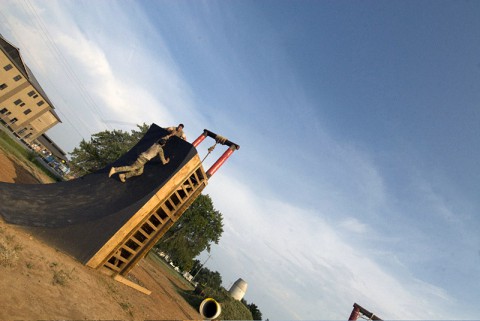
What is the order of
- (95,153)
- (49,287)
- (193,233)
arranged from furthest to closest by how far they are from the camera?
(193,233), (95,153), (49,287)

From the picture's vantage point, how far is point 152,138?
40.5 feet

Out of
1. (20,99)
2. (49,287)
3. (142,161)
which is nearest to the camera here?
(49,287)

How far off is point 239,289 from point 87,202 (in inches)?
1428

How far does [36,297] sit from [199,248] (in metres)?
42.5

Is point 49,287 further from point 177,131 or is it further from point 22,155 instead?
point 22,155

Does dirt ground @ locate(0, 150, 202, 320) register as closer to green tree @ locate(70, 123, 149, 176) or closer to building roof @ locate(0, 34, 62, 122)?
green tree @ locate(70, 123, 149, 176)

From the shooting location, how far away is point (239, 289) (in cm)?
4222

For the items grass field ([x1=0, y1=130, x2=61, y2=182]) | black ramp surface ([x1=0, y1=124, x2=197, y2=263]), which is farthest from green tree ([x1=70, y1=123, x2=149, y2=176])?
black ramp surface ([x1=0, y1=124, x2=197, y2=263])

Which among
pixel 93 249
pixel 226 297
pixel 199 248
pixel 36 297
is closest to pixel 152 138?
pixel 93 249

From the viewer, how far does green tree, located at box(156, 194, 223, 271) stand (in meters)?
45.4

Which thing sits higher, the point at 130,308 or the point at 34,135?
the point at 34,135

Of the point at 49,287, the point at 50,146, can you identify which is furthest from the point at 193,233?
the point at 50,146

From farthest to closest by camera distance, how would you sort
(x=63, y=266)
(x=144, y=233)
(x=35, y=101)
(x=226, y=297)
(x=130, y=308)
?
(x=35, y=101), (x=226, y=297), (x=144, y=233), (x=130, y=308), (x=63, y=266)

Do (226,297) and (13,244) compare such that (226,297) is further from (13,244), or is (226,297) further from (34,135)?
(34,135)
